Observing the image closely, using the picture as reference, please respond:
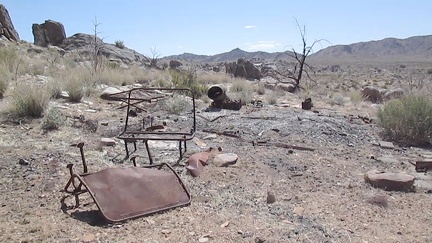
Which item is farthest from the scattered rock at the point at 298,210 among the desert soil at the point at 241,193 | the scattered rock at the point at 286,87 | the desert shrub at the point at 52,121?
the scattered rock at the point at 286,87

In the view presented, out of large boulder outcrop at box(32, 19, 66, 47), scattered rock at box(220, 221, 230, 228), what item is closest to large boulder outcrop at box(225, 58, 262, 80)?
large boulder outcrop at box(32, 19, 66, 47)

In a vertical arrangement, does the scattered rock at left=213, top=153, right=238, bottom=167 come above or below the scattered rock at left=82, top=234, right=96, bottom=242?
below

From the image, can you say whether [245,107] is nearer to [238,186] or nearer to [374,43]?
[238,186]

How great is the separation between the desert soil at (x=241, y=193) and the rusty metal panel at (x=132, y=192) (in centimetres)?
11

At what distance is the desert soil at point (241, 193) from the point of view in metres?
3.77

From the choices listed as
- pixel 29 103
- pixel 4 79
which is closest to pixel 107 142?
pixel 29 103

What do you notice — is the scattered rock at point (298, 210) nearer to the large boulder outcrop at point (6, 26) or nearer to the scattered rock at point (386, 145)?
the scattered rock at point (386, 145)

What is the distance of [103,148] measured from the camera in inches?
250

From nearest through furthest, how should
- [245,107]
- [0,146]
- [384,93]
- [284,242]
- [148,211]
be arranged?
[284,242] < [148,211] < [0,146] < [245,107] < [384,93]

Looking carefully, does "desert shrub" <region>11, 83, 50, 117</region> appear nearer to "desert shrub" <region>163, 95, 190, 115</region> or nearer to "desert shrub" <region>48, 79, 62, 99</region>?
"desert shrub" <region>48, 79, 62, 99</region>

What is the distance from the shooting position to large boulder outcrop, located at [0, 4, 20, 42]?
26.5m

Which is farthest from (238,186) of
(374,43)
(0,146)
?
(374,43)

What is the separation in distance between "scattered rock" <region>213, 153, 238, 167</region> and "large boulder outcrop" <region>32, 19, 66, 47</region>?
27.6m

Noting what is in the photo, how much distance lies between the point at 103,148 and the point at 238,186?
2369 millimetres
